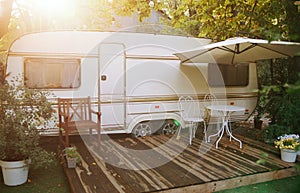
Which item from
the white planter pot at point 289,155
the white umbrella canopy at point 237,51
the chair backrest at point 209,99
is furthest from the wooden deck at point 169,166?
the white umbrella canopy at point 237,51

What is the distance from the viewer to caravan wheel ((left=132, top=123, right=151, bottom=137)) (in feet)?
19.5

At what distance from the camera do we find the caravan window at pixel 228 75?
6.57 m

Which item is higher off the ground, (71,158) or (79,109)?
(79,109)

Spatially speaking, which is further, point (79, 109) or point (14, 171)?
point (79, 109)

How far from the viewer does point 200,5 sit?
8055 millimetres

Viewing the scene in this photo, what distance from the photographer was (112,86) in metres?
5.52

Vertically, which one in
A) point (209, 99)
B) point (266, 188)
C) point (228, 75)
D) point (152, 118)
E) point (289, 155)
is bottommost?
point (266, 188)

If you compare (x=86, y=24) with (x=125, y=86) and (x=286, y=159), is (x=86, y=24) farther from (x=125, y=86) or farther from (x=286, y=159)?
(x=286, y=159)

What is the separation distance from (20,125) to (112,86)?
224cm

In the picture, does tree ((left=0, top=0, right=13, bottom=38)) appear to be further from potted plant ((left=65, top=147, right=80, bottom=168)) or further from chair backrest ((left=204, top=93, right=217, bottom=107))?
chair backrest ((left=204, top=93, right=217, bottom=107))

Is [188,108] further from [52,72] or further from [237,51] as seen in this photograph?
[52,72]

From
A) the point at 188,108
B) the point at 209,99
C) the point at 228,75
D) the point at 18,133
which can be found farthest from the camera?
the point at 228,75

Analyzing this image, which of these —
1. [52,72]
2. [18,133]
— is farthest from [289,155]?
[52,72]

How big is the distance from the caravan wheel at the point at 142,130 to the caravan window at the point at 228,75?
1940mm
